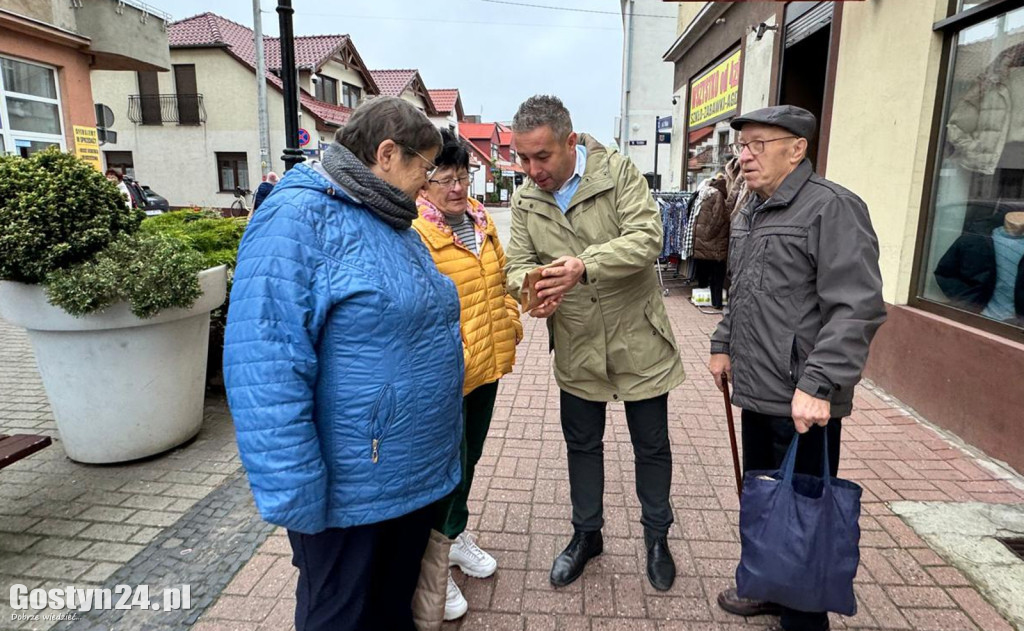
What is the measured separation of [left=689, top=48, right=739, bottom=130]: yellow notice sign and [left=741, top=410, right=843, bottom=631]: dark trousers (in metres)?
8.17

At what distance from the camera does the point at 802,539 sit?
198 cm

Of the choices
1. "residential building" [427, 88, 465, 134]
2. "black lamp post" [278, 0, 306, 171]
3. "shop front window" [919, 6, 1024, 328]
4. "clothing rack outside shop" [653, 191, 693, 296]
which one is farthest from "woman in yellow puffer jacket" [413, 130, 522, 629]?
"residential building" [427, 88, 465, 134]

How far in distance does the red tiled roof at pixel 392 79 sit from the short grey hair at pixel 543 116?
37.0 meters

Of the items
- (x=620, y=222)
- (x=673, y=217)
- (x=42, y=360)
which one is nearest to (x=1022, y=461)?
(x=620, y=222)

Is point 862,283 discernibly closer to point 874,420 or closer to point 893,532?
point 893,532

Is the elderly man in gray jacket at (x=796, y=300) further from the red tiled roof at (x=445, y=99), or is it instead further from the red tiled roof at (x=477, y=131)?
the red tiled roof at (x=477, y=131)

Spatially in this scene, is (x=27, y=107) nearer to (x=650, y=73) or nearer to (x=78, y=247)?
(x=78, y=247)

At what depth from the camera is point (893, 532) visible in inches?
120

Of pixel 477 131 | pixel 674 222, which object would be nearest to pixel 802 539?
pixel 674 222

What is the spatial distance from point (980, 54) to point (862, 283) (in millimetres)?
3436

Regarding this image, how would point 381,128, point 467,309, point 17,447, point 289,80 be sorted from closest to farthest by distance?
point 381,128
point 467,309
point 17,447
point 289,80

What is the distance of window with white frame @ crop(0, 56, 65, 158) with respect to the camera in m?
11.0

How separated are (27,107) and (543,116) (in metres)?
13.2

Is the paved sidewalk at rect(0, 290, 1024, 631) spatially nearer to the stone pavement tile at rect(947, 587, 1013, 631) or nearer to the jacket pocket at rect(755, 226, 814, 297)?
the stone pavement tile at rect(947, 587, 1013, 631)
